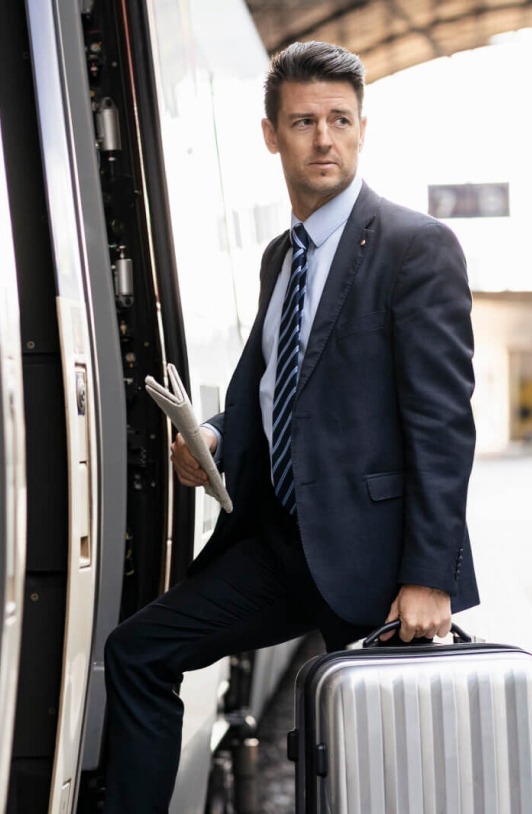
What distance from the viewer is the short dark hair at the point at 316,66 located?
220 centimetres

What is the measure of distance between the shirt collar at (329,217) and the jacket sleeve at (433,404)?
0.56 feet

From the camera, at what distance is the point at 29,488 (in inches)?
82.1

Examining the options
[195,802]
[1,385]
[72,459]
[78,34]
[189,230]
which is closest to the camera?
[1,385]

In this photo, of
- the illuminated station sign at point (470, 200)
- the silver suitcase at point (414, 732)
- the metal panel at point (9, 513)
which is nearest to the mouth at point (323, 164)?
the metal panel at point (9, 513)

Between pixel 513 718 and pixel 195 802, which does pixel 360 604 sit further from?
pixel 195 802

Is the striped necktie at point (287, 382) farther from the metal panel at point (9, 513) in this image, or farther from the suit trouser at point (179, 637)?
the metal panel at point (9, 513)

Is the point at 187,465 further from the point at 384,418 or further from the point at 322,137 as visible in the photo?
the point at 322,137

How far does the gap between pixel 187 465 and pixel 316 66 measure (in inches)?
28.7

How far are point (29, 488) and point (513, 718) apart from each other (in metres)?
0.88

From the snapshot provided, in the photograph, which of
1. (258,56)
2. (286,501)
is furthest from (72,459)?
(258,56)

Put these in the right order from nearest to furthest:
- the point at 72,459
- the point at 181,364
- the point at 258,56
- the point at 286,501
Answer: the point at 72,459 → the point at 286,501 → the point at 181,364 → the point at 258,56

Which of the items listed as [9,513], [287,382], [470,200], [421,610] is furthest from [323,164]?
[470,200]

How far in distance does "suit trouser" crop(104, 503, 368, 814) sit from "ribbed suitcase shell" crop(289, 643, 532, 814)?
0.52ft

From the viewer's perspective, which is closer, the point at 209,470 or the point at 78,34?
the point at 209,470
